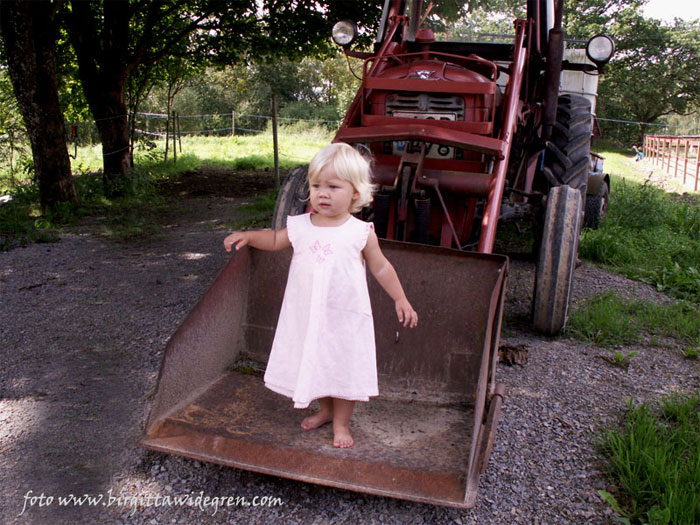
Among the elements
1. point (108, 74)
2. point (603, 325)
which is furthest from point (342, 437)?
point (108, 74)

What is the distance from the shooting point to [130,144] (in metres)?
10.8

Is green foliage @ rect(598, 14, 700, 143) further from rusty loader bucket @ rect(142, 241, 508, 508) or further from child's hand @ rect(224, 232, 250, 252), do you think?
child's hand @ rect(224, 232, 250, 252)

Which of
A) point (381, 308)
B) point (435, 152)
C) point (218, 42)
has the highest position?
point (218, 42)

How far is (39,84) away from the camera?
7672 millimetres

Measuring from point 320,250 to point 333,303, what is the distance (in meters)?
0.21

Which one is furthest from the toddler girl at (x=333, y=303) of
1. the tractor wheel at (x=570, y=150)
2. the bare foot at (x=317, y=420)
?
the tractor wheel at (x=570, y=150)

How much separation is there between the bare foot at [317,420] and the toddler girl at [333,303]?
0.16 meters

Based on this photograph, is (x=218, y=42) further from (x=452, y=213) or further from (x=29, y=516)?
(x=29, y=516)

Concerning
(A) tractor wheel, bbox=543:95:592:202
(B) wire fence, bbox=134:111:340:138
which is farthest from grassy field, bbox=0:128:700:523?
(B) wire fence, bbox=134:111:340:138

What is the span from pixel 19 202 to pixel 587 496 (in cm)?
815

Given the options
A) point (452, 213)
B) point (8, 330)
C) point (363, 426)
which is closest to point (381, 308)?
point (363, 426)

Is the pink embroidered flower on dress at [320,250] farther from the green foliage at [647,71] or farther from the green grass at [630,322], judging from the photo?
the green foliage at [647,71]

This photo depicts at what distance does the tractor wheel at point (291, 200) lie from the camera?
3.91m

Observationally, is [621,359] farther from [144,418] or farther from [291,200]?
[144,418]
